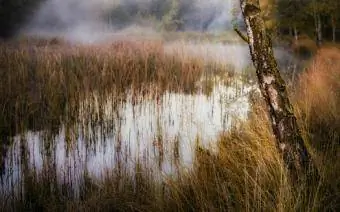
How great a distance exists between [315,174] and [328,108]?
234 centimetres

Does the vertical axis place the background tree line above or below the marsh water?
above

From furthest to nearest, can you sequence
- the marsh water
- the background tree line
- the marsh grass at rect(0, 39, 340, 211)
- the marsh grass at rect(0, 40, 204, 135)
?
the background tree line → the marsh grass at rect(0, 40, 204, 135) → the marsh water → the marsh grass at rect(0, 39, 340, 211)

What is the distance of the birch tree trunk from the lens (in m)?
2.69

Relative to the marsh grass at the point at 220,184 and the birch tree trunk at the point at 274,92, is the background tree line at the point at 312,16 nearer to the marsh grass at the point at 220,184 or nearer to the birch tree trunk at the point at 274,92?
the marsh grass at the point at 220,184

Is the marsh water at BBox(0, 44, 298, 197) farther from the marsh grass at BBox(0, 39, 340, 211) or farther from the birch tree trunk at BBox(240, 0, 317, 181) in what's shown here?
the birch tree trunk at BBox(240, 0, 317, 181)

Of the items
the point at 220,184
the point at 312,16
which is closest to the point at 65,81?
the point at 220,184

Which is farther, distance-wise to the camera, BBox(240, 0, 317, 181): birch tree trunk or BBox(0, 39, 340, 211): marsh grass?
BBox(240, 0, 317, 181): birch tree trunk

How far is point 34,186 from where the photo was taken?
11.0 feet

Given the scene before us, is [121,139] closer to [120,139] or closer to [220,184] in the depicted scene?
[120,139]

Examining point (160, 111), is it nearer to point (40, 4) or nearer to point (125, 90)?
point (125, 90)

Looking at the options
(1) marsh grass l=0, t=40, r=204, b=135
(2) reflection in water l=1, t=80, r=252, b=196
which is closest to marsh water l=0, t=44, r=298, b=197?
(2) reflection in water l=1, t=80, r=252, b=196

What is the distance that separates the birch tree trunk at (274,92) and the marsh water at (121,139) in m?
0.97

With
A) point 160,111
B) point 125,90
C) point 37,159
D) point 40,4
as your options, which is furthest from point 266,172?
point 40,4

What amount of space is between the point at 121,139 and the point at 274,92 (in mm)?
2409
